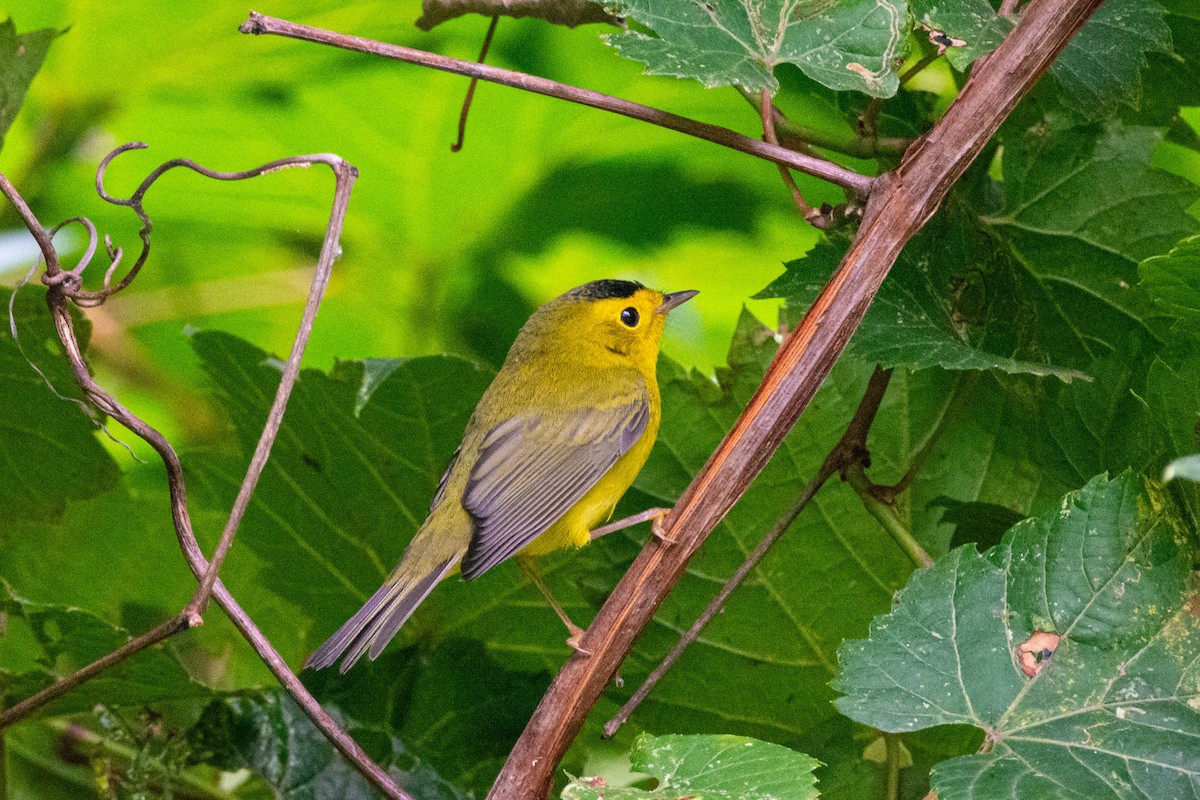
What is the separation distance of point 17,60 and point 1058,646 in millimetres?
1614

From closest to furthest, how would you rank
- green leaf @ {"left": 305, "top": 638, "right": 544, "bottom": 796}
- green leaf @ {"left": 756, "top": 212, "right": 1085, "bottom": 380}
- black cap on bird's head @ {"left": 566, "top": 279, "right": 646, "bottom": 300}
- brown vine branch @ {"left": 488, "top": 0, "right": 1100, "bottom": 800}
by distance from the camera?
1. brown vine branch @ {"left": 488, "top": 0, "right": 1100, "bottom": 800}
2. green leaf @ {"left": 756, "top": 212, "right": 1085, "bottom": 380}
3. green leaf @ {"left": 305, "top": 638, "right": 544, "bottom": 796}
4. black cap on bird's head @ {"left": 566, "top": 279, "right": 646, "bottom": 300}

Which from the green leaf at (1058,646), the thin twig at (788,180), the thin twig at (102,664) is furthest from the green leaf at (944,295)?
the thin twig at (102,664)

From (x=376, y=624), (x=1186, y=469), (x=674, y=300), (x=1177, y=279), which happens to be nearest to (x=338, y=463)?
(x=376, y=624)

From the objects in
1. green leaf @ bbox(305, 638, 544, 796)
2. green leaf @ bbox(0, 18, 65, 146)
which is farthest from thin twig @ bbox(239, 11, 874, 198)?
green leaf @ bbox(305, 638, 544, 796)

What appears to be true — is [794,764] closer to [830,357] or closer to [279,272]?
[830,357]

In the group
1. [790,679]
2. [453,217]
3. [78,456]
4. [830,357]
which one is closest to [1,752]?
[78,456]

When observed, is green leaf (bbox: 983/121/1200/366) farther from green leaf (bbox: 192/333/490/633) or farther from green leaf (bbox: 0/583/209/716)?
green leaf (bbox: 0/583/209/716)

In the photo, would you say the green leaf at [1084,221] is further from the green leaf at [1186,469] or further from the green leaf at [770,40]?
the green leaf at [1186,469]

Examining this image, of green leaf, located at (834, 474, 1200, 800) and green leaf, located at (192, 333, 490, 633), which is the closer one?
green leaf, located at (834, 474, 1200, 800)

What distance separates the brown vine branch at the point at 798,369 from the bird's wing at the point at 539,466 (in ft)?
2.24

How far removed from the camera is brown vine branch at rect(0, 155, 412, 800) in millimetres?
1283

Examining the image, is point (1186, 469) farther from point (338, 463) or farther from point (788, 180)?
point (338, 463)

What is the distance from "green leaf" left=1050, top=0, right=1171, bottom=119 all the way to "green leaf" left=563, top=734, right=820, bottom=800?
961 millimetres

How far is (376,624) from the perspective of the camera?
1744 millimetres
